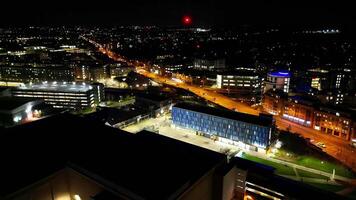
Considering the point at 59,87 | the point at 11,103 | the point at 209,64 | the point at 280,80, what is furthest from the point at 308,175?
the point at 209,64

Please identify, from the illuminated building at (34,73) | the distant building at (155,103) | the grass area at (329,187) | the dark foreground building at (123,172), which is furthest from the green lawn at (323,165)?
the illuminated building at (34,73)

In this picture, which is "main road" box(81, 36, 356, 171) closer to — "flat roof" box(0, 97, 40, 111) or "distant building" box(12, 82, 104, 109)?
"distant building" box(12, 82, 104, 109)

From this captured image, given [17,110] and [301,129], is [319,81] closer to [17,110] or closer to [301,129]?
[301,129]

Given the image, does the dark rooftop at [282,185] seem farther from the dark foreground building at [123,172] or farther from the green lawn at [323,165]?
the green lawn at [323,165]

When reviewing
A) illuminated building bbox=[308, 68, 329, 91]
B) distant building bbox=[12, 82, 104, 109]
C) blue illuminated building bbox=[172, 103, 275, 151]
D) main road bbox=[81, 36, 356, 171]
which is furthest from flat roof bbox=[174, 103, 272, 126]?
illuminated building bbox=[308, 68, 329, 91]

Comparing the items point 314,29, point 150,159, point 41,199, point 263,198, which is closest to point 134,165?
point 150,159
